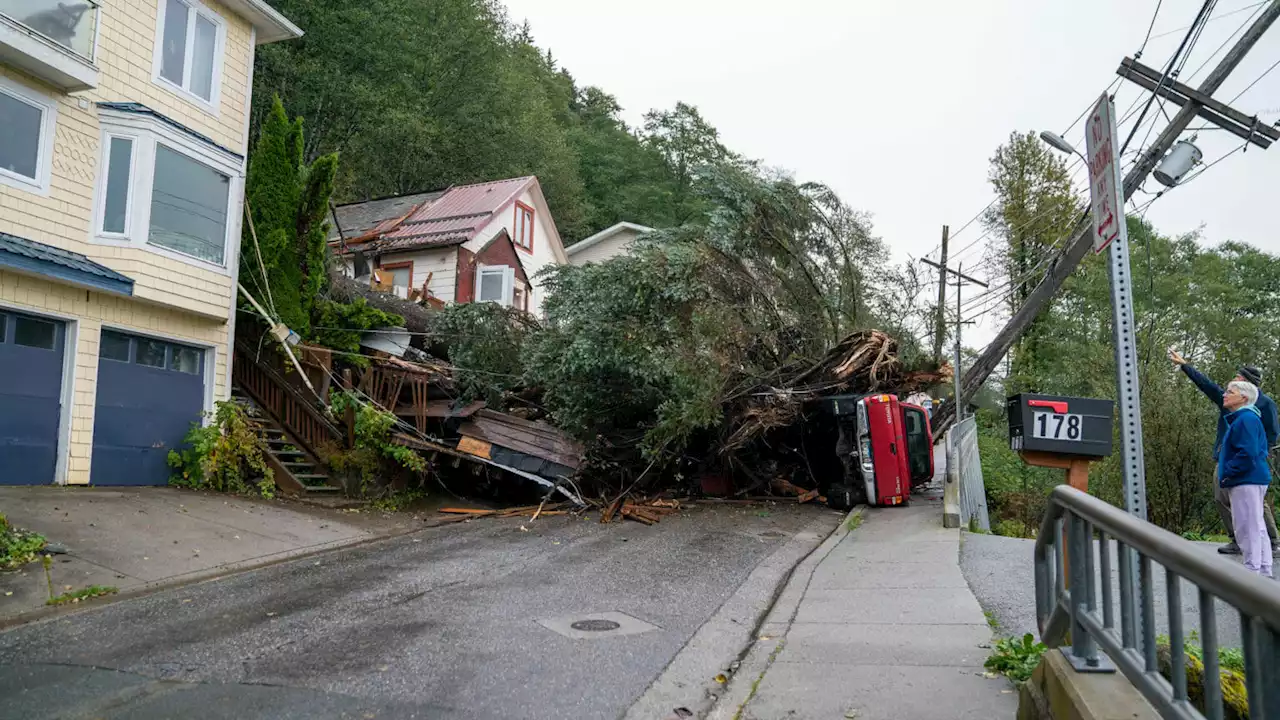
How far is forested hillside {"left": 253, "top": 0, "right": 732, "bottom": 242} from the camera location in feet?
96.1

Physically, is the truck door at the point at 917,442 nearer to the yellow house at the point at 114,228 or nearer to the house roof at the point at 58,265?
the yellow house at the point at 114,228

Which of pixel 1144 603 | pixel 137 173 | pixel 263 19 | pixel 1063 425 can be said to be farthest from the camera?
pixel 263 19

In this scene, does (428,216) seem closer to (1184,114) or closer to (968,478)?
(968,478)

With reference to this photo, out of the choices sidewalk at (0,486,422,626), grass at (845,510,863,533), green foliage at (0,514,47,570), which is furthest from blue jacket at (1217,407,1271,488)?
green foliage at (0,514,47,570)

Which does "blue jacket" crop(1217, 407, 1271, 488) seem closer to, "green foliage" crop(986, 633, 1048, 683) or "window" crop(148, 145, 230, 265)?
"green foliage" crop(986, 633, 1048, 683)

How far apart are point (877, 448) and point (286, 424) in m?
9.77

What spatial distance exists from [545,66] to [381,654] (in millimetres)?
54626

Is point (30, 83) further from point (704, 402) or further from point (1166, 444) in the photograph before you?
point (1166, 444)

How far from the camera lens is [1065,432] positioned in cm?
555

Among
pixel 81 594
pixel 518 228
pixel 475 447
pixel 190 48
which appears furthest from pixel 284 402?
pixel 518 228

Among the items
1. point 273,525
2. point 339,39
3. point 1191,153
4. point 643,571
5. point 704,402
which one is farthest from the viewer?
point 339,39

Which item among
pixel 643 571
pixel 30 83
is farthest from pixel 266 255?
pixel 643 571

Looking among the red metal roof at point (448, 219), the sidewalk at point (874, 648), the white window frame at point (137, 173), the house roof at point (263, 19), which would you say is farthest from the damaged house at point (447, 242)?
the sidewalk at point (874, 648)

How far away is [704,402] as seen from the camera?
468 inches
